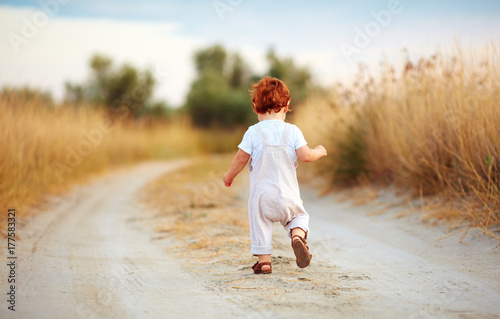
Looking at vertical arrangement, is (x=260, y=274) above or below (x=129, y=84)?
below

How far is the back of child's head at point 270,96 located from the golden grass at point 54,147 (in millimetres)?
4252

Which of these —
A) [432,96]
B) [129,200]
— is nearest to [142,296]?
[432,96]

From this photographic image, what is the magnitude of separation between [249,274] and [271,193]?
0.65 metres

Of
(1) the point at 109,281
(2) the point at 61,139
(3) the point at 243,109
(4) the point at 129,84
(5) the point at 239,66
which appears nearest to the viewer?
(1) the point at 109,281

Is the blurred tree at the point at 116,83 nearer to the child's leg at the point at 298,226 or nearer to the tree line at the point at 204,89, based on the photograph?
the tree line at the point at 204,89

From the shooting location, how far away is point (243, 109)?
3189 centimetres

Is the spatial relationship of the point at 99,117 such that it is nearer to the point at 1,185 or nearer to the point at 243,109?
the point at 1,185

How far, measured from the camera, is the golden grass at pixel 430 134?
536 centimetres

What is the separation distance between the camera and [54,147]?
10281 mm

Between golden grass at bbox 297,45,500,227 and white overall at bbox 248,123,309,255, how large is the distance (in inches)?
82.1

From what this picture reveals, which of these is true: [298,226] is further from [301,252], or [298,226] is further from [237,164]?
[237,164]

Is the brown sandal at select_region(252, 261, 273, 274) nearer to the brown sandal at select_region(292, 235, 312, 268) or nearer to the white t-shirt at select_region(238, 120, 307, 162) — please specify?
the brown sandal at select_region(292, 235, 312, 268)

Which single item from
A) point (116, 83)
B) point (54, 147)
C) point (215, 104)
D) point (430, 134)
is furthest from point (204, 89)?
point (430, 134)

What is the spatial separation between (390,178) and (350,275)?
13.0 ft
